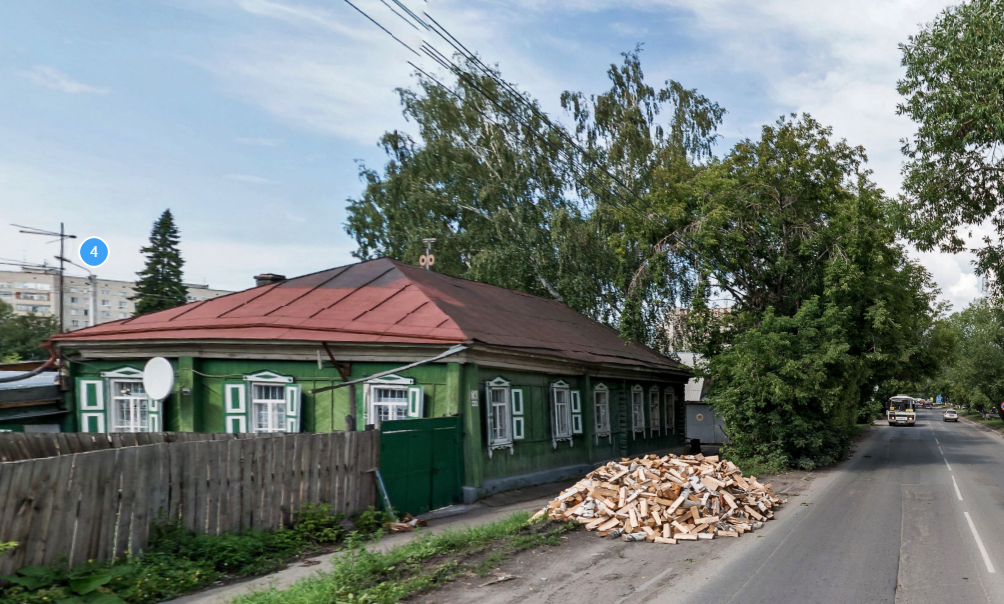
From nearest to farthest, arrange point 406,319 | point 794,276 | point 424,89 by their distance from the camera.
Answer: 1. point 406,319
2. point 794,276
3. point 424,89

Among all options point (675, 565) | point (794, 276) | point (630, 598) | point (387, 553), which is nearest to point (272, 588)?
point (387, 553)

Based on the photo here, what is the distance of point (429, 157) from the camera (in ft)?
125

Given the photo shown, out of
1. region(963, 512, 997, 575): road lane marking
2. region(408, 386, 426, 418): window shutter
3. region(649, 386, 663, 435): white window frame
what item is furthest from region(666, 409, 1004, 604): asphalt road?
region(649, 386, 663, 435): white window frame

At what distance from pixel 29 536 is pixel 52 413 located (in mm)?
12582

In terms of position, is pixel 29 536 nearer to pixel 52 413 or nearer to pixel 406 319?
pixel 406 319

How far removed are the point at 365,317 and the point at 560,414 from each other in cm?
589

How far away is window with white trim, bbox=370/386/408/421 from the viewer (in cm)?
1644

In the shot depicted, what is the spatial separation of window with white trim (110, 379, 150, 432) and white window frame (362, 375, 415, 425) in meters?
5.71

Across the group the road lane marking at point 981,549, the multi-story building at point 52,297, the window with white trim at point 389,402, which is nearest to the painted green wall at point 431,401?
the window with white trim at point 389,402

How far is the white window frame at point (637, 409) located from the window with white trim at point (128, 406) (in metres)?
14.6

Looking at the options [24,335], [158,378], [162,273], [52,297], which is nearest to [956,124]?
[158,378]

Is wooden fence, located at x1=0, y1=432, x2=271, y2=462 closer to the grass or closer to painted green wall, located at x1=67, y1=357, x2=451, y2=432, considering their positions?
the grass

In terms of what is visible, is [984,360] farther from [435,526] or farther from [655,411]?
[435,526]

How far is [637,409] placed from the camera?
26.4 meters
